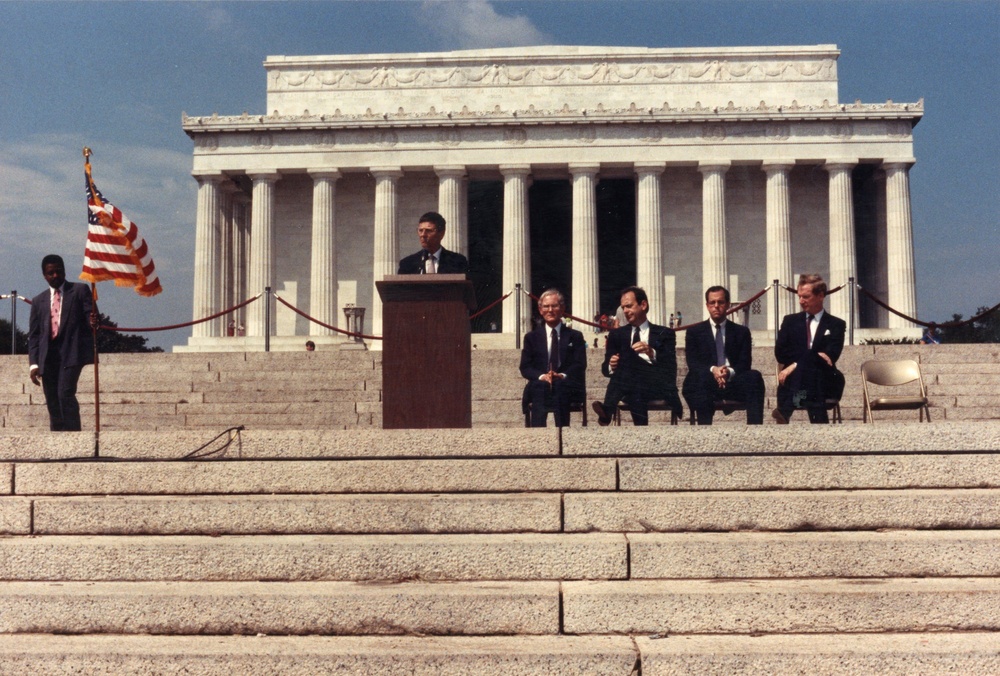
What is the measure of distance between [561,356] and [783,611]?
235 inches

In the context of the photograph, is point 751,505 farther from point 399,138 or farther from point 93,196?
point 399,138

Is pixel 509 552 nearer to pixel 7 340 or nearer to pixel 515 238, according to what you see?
pixel 7 340

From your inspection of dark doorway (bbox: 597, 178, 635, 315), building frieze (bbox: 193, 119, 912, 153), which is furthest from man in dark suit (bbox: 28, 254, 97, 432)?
dark doorway (bbox: 597, 178, 635, 315)

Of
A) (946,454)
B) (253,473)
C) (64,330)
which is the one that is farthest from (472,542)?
(64,330)

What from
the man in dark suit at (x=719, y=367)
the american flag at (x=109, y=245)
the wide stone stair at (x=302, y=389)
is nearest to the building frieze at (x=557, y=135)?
the wide stone stair at (x=302, y=389)

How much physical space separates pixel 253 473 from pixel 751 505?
3676 millimetres

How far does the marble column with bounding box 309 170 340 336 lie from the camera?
42719 millimetres

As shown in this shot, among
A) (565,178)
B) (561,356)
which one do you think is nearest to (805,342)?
(561,356)

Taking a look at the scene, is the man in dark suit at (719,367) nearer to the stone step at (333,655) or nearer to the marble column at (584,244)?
the stone step at (333,655)

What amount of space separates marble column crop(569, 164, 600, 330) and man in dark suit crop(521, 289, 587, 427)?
29445 millimetres

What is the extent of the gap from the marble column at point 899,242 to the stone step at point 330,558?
→ 37.8 m

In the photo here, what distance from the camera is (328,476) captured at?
7555mm

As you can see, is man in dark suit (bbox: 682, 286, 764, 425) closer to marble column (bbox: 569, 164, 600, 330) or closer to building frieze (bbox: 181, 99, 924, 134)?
marble column (bbox: 569, 164, 600, 330)

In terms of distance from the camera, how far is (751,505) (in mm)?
7035
